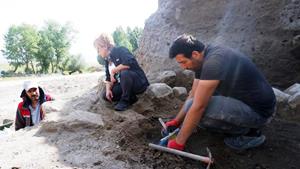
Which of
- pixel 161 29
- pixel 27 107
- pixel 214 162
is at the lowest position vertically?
pixel 214 162

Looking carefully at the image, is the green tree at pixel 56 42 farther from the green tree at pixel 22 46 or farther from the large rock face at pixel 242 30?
the large rock face at pixel 242 30

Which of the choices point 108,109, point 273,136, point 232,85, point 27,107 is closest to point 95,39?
point 108,109

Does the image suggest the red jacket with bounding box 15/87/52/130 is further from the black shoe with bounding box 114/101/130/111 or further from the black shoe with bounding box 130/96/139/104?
the black shoe with bounding box 130/96/139/104

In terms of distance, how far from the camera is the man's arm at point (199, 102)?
282 centimetres

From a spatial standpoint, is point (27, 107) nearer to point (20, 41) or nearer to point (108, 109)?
point (108, 109)

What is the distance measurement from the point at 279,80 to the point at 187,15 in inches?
98.1

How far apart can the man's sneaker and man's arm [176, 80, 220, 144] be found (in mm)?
616

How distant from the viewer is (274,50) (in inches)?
216

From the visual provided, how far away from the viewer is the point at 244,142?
323 centimetres

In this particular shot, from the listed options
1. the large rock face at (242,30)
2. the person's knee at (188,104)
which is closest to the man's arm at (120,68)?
the person's knee at (188,104)

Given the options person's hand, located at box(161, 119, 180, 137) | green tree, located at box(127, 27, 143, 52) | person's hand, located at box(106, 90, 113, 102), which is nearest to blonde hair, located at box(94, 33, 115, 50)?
person's hand, located at box(106, 90, 113, 102)

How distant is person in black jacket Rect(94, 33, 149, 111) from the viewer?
180 inches

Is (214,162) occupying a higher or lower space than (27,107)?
lower

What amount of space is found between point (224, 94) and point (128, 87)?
5.85 feet
